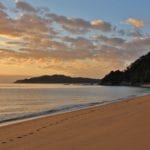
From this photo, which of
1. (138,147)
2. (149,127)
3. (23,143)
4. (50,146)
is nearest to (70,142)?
(50,146)

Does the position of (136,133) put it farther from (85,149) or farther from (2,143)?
(2,143)

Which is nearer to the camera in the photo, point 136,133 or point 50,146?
point 50,146

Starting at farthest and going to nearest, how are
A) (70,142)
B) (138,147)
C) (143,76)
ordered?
(143,76), (70,142), (138,147)

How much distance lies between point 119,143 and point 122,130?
2131 millimetres

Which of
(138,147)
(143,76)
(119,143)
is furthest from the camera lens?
(143,76)

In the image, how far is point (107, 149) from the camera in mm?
7605

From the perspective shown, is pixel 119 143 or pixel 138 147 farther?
pixel 119 143

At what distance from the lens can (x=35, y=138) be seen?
32.3ft

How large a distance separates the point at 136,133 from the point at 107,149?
2.06 meters

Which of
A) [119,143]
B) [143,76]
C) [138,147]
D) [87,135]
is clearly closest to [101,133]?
[87,135]

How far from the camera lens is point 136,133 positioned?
9.44 m

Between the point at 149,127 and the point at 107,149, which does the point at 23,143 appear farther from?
the point at 149,127

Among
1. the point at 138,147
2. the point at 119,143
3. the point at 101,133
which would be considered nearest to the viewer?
the point at 138,147

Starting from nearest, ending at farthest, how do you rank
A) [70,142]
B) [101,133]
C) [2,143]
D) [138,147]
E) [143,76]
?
[138,147], [70,142], [2,143], [101,133], [143,76]
